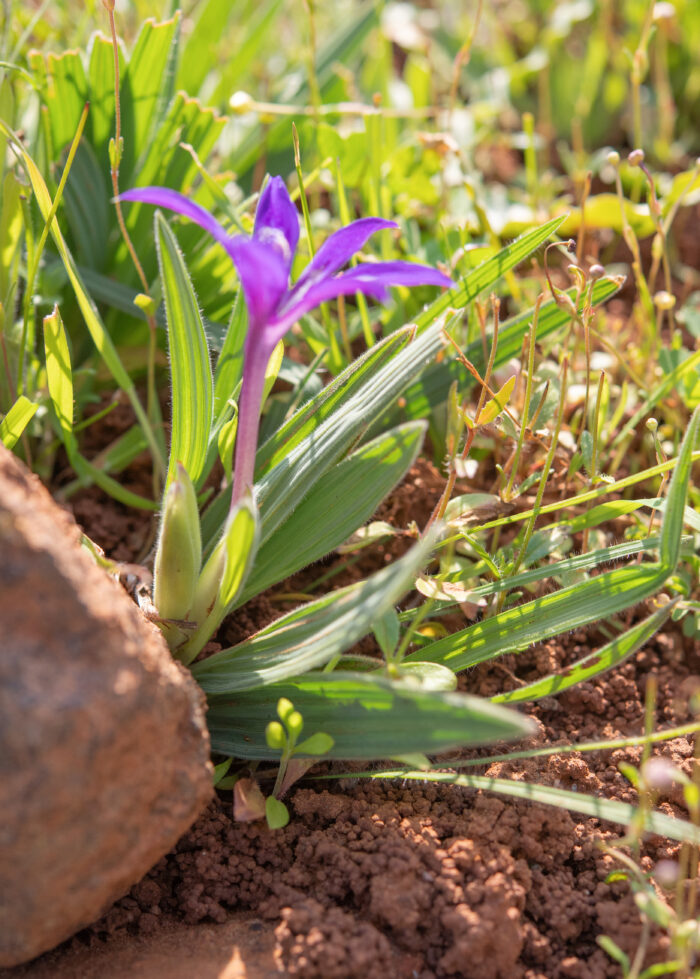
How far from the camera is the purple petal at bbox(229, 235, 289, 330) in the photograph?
122cm

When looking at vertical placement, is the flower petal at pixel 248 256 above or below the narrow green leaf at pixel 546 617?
above

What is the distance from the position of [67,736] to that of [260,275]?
635 mm

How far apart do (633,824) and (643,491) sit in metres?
1.03

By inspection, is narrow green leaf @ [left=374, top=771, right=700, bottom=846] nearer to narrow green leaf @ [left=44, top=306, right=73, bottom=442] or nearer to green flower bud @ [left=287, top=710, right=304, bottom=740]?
green flower bud @ [left=287, top=710, right=304, bottom=740]

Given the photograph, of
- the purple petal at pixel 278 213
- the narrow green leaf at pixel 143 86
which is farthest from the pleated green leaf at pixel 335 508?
the narrow green leaf at pixel 143 86

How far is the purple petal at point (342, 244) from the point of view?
134 centimetres

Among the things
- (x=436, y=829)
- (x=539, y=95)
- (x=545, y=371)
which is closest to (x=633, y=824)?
(x=436, y=829)

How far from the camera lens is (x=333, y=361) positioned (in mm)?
1946

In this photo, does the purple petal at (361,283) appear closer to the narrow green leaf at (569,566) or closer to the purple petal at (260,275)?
the purple petal at (260,275)

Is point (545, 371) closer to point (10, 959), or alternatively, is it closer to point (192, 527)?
point (192, 527)

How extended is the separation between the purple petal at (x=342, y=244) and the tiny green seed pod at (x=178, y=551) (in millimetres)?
348

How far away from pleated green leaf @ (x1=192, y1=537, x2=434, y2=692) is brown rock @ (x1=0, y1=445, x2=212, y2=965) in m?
0.18

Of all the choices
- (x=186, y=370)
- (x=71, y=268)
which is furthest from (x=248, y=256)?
(x=71, y=268)

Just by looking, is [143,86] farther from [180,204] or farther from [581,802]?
[581,802]
